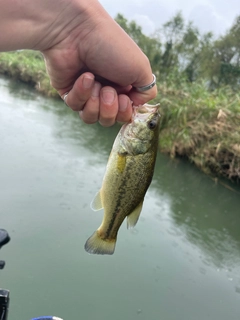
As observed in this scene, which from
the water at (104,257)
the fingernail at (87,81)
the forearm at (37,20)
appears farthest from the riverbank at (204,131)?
the forearm at (37,20)

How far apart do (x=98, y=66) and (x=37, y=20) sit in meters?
0.30

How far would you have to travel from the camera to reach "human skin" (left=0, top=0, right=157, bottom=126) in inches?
48.0

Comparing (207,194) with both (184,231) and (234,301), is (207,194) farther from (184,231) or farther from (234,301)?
(234,301)

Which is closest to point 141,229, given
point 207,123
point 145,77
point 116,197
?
point 116,197

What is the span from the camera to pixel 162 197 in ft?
22.6

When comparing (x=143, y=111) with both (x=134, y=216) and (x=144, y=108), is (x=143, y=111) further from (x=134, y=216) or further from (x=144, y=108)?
(x=134, y=216)

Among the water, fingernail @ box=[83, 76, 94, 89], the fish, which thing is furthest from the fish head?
the water

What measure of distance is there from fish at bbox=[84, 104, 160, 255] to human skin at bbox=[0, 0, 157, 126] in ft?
0.25

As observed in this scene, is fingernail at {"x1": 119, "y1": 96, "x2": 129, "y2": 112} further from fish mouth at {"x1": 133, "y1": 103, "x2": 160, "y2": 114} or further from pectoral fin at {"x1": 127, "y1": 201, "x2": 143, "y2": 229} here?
pectoral fin at {"x1": 127, "y1": 201, "x2": 143, "y2": 229}

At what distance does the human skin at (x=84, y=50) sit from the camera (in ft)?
4.00

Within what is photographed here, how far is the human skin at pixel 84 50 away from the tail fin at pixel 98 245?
1.98 feet

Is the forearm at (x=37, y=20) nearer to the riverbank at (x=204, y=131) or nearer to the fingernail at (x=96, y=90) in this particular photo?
the fingernail at (x=96, y=90)

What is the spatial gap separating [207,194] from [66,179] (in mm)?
3425

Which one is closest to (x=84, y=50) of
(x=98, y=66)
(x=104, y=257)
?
(x=98, y=66)
